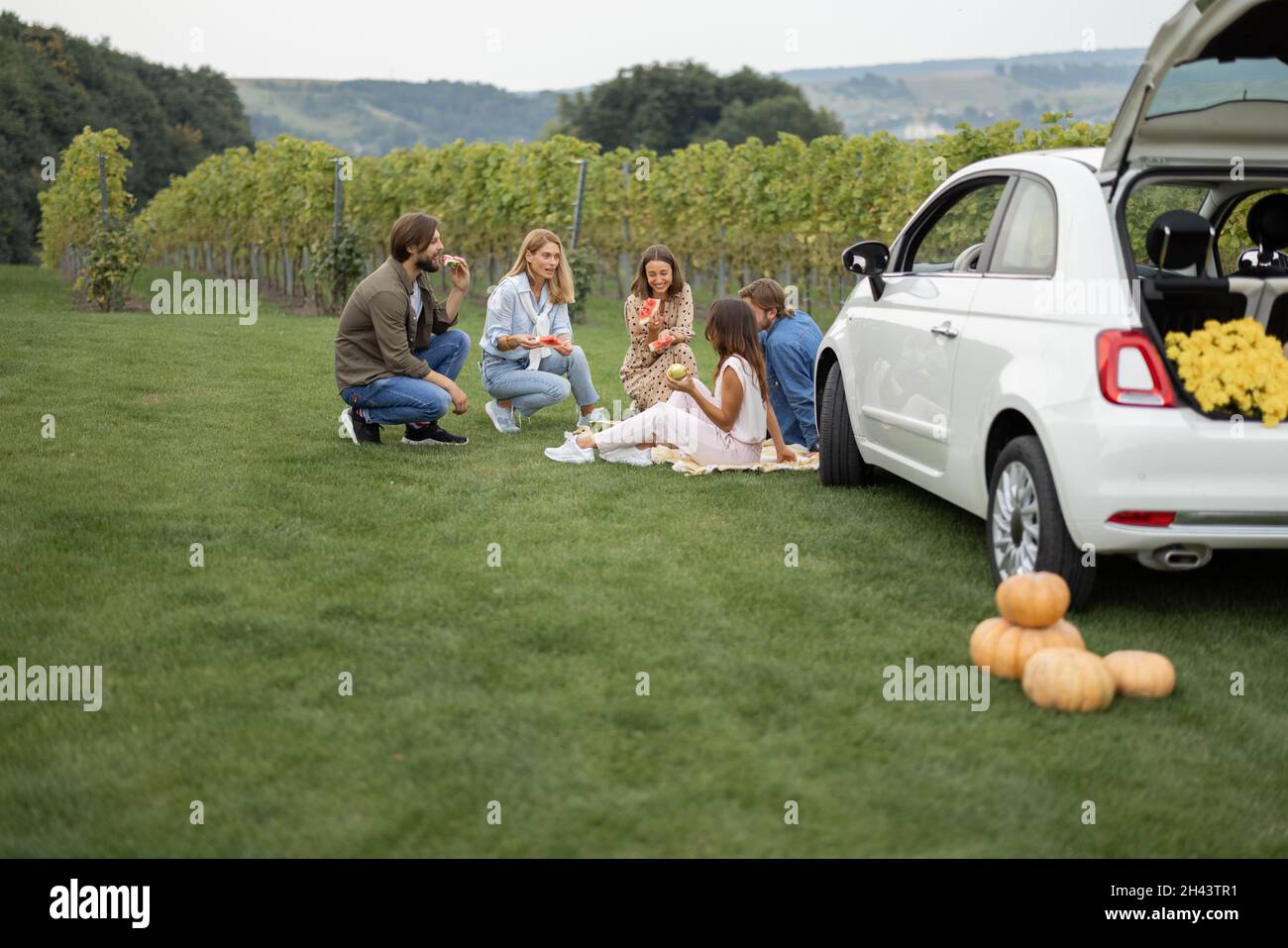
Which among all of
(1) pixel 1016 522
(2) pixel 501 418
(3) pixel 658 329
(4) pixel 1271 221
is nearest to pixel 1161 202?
(4) pixel 1271 221

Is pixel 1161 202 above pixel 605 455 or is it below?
above

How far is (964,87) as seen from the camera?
174 metres

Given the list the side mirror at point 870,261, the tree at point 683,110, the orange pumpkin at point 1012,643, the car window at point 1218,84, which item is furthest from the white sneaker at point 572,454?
the tree at point 683,110

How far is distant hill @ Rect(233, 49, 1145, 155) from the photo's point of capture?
518ft

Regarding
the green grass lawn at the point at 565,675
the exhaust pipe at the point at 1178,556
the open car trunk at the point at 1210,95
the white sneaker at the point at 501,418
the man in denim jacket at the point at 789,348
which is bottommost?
the green grass lawn at the point at 565,675

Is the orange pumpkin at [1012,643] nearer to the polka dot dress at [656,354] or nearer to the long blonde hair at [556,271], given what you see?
the polka dot dress at [656,354]

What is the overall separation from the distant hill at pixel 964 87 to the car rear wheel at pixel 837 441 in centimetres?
14442

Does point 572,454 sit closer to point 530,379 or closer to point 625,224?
point 530,379

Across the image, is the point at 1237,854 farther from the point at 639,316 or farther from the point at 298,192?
the point at 298,192

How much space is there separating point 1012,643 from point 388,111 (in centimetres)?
17577

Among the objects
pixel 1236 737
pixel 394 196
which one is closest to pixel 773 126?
pixel 394 196

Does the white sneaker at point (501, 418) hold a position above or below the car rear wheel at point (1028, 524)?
below

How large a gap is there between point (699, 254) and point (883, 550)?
1702cm

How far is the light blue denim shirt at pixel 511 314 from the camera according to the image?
9625 millimetres
